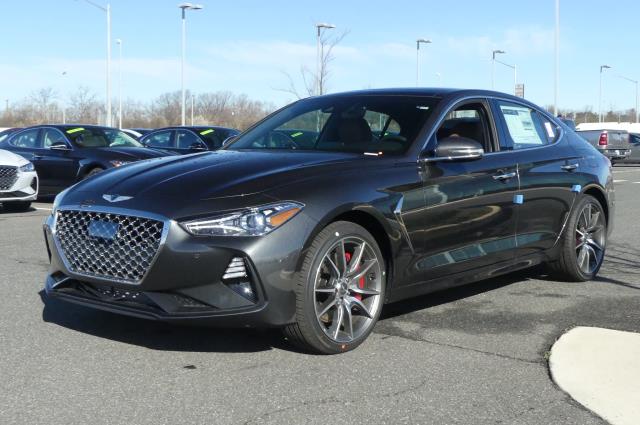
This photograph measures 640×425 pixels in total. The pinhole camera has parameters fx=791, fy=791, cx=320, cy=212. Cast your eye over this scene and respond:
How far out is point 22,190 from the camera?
12633mm

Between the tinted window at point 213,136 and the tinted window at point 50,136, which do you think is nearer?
the tinted window at point 50,136

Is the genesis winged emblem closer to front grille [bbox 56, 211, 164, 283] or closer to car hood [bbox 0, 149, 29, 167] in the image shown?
front grille [bbox 56, 211, 164, 283]

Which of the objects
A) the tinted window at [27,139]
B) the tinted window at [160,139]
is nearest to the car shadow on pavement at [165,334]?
the tinted window at [27,139]

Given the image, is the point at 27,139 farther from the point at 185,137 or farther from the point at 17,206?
the point at 185,137

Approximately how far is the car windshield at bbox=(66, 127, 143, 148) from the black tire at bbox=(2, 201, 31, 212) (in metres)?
1.63

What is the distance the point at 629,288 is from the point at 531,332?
192 cm

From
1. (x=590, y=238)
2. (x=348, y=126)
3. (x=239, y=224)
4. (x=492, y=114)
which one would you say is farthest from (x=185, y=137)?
(x=239, y=224)

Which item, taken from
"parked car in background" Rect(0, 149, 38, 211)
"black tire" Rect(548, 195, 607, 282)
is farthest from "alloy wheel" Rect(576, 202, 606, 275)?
"parked car in background" Rect(0, 149, 38, 211)

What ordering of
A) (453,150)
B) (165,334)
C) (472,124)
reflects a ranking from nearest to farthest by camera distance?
1. (165,334)
2. (453,150)
3. (472,124)

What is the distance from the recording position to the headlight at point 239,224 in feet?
13.8

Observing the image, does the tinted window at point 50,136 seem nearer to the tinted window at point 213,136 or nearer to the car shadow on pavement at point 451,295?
the tinted window at point 213,136

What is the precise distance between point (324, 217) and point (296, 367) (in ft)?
2.79

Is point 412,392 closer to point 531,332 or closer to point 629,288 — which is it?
point 531,332

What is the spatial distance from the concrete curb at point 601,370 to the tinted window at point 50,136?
11.8 meters
